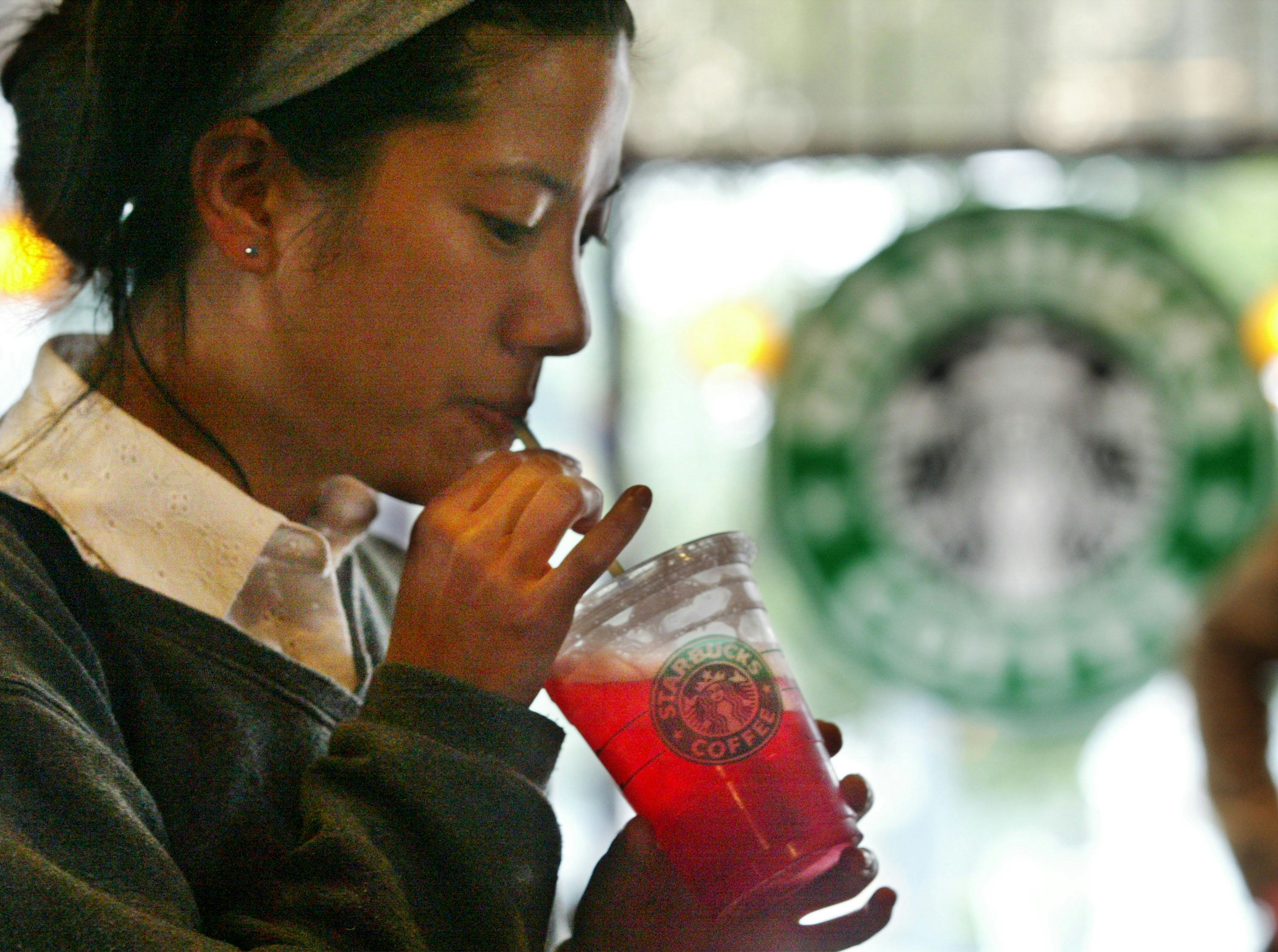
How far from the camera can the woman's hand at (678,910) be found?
0.66m

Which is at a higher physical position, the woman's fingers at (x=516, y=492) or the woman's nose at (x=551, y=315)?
the woman's nose at (x=551, y=315)

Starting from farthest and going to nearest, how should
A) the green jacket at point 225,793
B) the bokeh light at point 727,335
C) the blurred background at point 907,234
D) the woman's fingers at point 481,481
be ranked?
the bokeh light at point 727,335 < the blurred background at point 907,234 < the woman's fingers at point 481,481 < the green jacket at point 225,793

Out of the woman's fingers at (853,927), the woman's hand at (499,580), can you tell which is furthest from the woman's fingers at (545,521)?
the woman's fingers at (853,927)

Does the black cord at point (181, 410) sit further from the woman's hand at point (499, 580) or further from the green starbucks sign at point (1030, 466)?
the green starbucks sign at point (1030, 466)

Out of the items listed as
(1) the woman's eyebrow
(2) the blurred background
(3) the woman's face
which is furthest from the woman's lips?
(2) the blurred background

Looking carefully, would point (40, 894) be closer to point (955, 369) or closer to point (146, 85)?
point (146, 85)

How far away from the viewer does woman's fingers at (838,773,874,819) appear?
2.25 feet

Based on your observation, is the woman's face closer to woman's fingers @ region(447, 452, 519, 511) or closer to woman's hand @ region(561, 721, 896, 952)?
woman's fingers @ region(447, 452, 519, 511)

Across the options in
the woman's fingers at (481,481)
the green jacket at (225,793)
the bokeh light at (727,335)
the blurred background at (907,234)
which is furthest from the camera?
the bokeh light at (727,335)

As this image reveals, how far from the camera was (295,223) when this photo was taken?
0.68 m

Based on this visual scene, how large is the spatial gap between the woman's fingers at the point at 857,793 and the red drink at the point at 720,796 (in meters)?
0.03

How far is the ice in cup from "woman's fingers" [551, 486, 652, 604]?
4 cm

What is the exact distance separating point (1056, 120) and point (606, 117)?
2224mm

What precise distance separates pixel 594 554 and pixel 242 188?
26 cm
